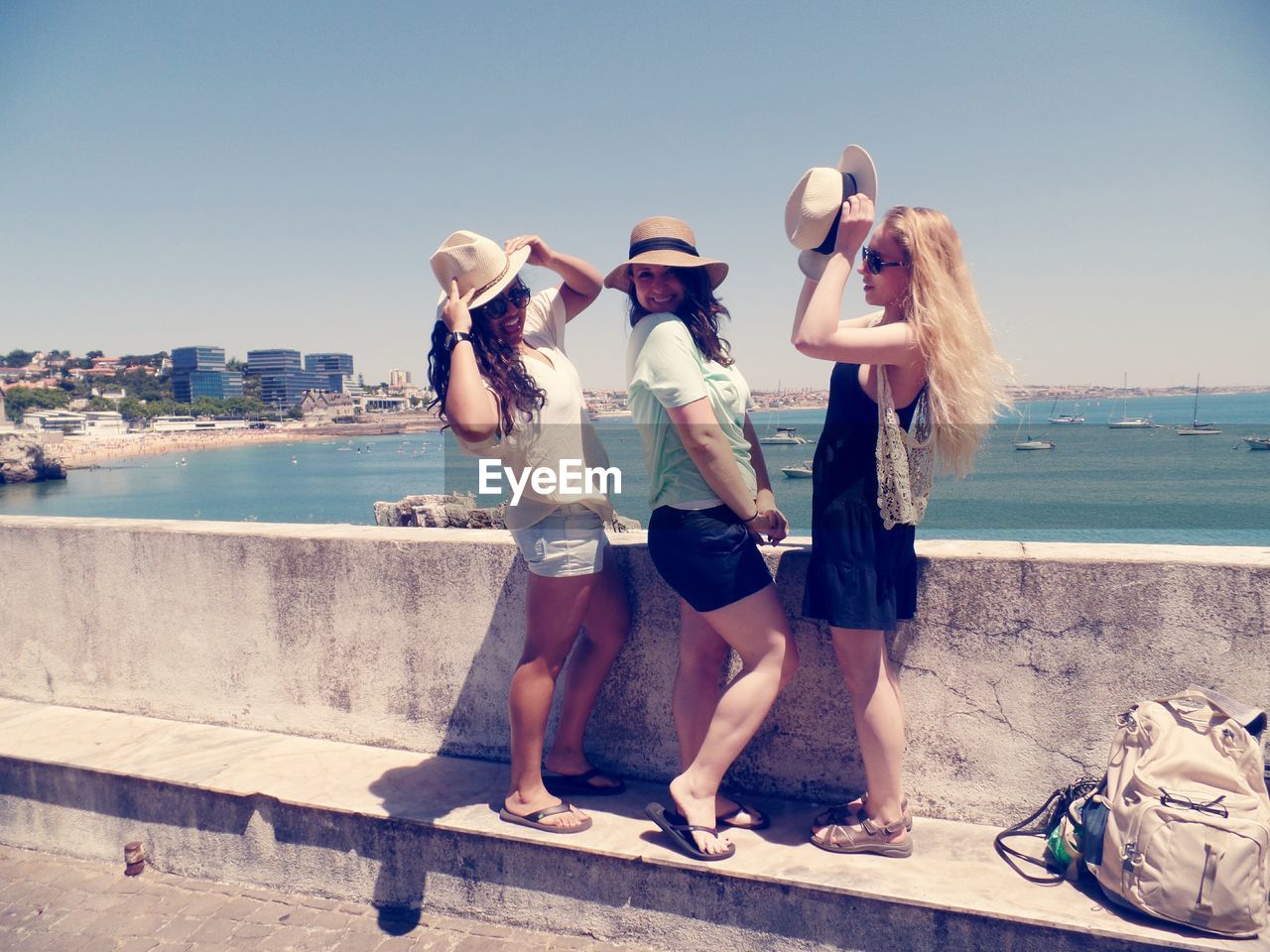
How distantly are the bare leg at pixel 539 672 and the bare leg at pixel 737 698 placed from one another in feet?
1.43

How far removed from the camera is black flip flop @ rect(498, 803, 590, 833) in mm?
2693

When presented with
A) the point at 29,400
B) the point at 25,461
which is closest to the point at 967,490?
the point at 25,461

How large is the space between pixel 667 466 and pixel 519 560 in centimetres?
90

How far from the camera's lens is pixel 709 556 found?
246 centimetres

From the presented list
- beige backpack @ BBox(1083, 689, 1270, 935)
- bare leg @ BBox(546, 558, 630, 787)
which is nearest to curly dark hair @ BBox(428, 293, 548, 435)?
bare leg @ BBox(546, 558, 630, 787)

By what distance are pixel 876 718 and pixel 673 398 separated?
1.12 metres

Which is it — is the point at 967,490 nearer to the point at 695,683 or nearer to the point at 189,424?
the point at 695,683

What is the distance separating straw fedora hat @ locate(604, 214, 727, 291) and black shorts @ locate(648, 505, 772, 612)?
74 cm

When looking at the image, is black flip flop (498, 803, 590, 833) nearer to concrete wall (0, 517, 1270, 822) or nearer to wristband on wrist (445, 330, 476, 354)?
concrete wall (0, 517, 1270, 822)

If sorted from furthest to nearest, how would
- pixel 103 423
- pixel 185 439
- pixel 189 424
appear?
pixel 189 424
pixel 185 439
pixel 103 423

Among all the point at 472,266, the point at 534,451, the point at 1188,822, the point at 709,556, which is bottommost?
the point at 1188,822

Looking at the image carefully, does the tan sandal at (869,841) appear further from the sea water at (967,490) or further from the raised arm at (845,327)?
the sea water at (967,490)

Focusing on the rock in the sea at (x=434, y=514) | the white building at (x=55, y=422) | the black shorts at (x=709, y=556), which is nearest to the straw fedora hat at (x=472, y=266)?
the black shorts at (x=709, y=556)

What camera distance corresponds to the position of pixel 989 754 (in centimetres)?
267
